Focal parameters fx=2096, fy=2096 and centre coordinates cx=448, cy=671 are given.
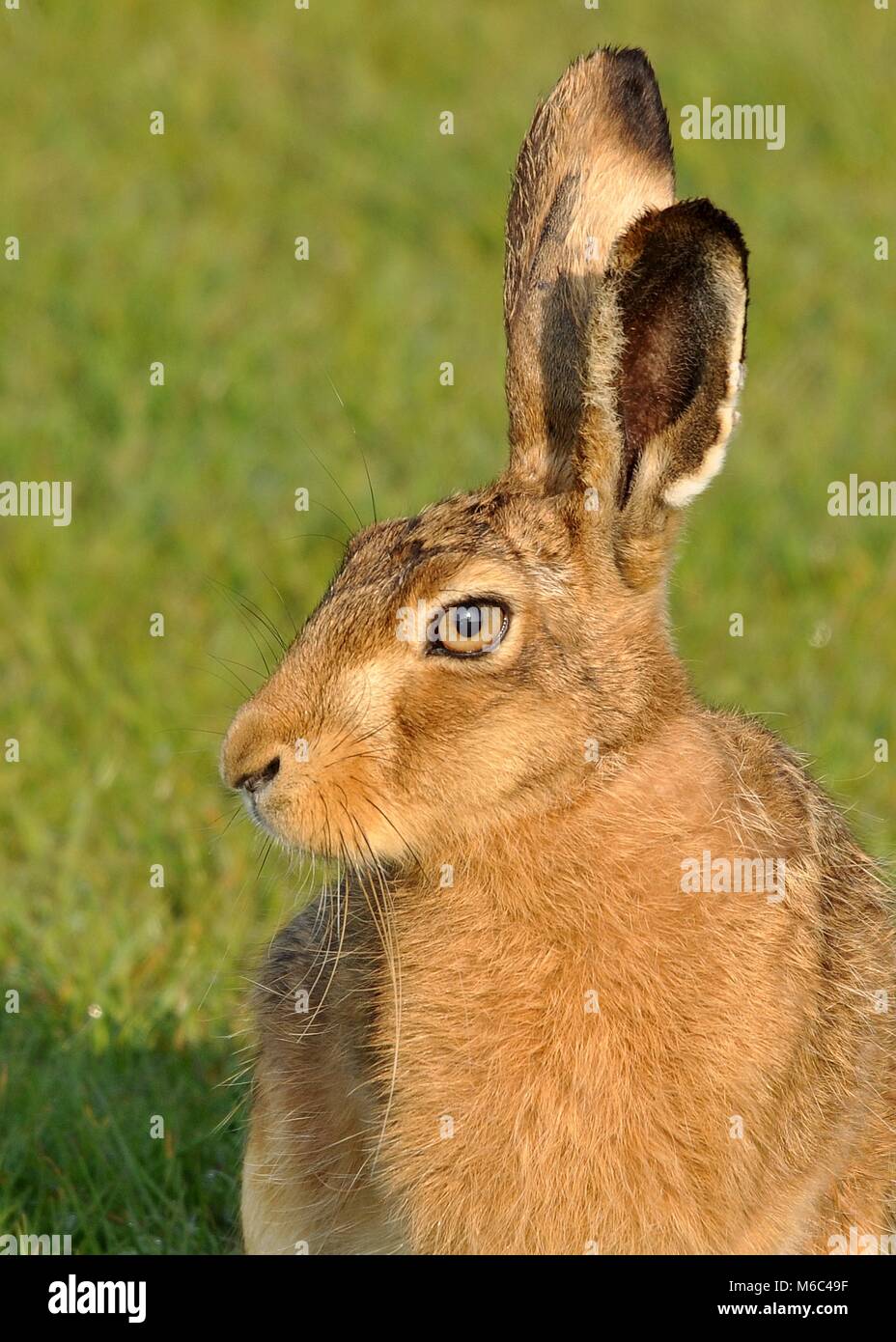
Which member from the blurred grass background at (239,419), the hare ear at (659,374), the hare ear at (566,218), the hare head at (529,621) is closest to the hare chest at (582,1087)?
the hare head at (529,621)

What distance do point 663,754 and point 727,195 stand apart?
321 inches

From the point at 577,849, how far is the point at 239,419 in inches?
241

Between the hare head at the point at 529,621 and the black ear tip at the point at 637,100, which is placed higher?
the black ear tip at the point at 637,100

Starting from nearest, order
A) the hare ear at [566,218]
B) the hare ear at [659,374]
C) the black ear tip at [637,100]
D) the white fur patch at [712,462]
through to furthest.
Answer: the hare ear at [659,374] → the white fur patch at [712,462] → the hare ear at [566,218] → the black ear tip at [637,100]

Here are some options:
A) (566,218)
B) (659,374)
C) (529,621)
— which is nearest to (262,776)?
(529,621)

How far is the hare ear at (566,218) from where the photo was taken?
17.1ft

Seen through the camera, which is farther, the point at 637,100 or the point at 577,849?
the point at 637,100

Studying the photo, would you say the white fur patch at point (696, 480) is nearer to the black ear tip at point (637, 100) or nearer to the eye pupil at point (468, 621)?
the eye pupil at point (468, 621)

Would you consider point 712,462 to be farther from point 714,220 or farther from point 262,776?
point 262,776

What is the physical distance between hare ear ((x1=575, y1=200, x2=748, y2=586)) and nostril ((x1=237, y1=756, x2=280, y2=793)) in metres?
0.95

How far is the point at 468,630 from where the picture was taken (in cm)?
470

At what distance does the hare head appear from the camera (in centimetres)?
465

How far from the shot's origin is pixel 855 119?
517 inches
